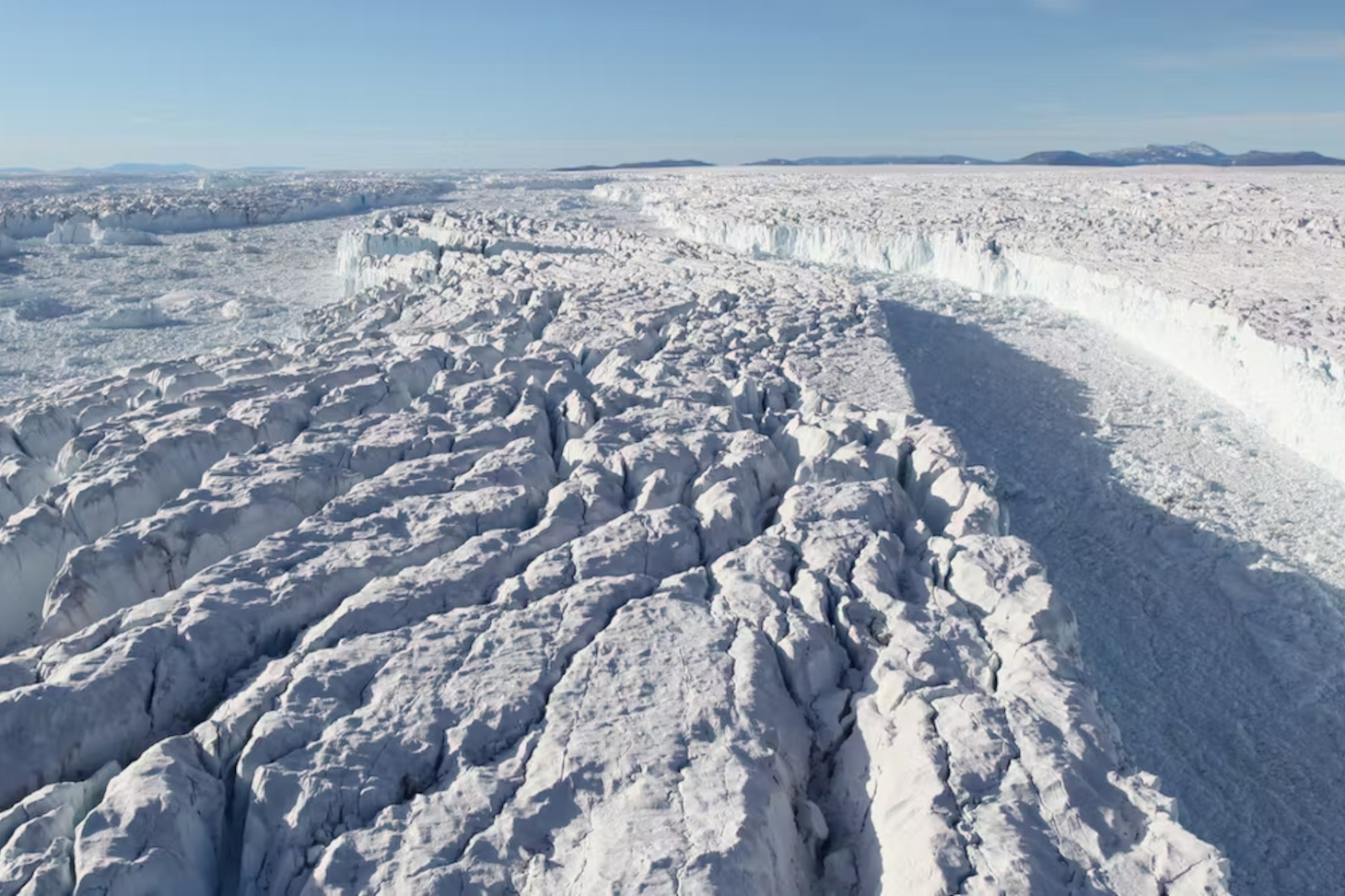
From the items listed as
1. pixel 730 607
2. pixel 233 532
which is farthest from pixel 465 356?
pixel 730 607

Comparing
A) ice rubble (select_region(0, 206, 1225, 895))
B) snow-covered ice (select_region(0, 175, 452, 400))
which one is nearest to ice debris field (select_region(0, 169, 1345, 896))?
ice rubble (select_region(0, 206, 1225, 895))

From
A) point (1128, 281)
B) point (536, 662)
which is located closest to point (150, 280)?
point (536, 662)

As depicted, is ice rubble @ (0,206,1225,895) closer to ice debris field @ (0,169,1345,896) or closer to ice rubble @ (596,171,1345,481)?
ice debris field @ (0,169,1345,896)

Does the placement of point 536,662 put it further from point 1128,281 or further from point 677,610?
point 1128,281

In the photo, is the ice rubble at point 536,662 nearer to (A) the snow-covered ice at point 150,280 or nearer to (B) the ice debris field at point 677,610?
(B) the ice debris field at point 677,610

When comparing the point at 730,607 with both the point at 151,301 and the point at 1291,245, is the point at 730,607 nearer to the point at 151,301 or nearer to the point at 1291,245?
the point at 151,301

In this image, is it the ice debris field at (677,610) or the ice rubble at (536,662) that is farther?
the ice debris field at (677,610)

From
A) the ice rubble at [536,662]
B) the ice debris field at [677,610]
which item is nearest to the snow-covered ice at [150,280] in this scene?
the ice debris field at [677,610]
